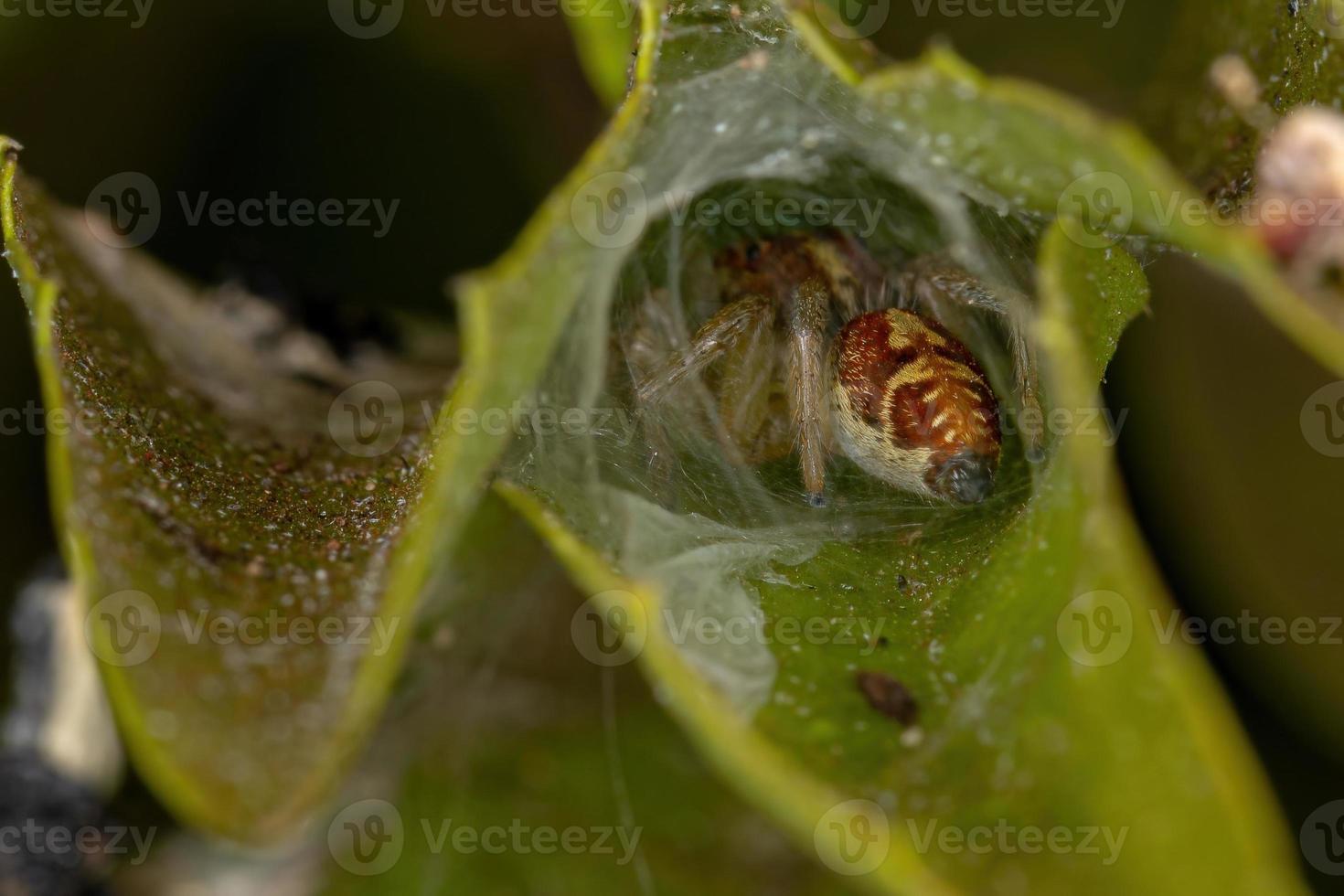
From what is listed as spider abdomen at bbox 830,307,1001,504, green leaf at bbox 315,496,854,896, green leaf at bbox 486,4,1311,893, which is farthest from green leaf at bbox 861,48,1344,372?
green leaf at bbox 315,496,854,896

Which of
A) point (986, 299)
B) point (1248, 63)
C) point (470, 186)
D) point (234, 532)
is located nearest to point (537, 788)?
point (234, 532)

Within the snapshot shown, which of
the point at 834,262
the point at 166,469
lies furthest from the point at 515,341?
the point at 834,262

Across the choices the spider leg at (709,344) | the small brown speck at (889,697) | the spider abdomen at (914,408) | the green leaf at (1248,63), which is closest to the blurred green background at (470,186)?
the green leaf at (1248,63)

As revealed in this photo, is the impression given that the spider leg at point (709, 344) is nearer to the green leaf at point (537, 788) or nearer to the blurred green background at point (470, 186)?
the green leaf at point (537, 788)

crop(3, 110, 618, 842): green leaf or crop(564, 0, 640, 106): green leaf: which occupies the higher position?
crop(564, 0, 640, 106): green leaf

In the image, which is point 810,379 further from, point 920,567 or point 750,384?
point 920,567

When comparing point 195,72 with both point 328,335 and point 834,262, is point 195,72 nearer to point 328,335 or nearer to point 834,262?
point 328,335

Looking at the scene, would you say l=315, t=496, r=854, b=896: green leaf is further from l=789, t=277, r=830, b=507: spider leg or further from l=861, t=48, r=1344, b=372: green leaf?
l=861, t=48, r=1344, b=372: green leaf
